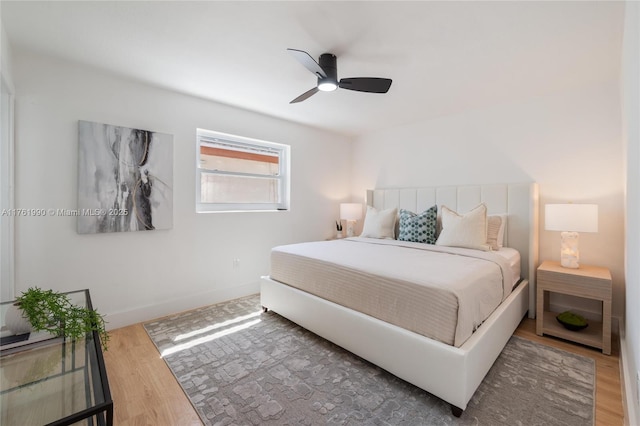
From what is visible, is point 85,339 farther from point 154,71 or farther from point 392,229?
point 392,229

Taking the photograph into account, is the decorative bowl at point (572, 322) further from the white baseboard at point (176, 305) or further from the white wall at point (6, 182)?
the white wall at point (6, 182)

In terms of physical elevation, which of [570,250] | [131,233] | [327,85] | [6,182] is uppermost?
[327,85]

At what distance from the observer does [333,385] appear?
1695 millimetres

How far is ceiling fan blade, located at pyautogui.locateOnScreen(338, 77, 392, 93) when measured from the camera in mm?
2021

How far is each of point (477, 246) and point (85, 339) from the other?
3003mm

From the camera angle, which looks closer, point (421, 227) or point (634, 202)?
point (634, 202)

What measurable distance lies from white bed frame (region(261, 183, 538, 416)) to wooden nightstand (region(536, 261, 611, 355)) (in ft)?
0.67

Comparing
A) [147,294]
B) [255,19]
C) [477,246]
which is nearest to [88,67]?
[255,19]

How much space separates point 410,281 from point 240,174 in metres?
2.58

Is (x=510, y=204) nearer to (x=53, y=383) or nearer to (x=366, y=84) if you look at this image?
(x=366, y=84)

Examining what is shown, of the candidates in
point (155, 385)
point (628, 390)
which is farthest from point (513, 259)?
point (155, 385)

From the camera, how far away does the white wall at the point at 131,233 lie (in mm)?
2121

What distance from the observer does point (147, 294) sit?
2.66m

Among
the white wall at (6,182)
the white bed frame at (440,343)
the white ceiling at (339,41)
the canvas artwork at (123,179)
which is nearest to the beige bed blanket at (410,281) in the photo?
the white bed frame at (440,343)
